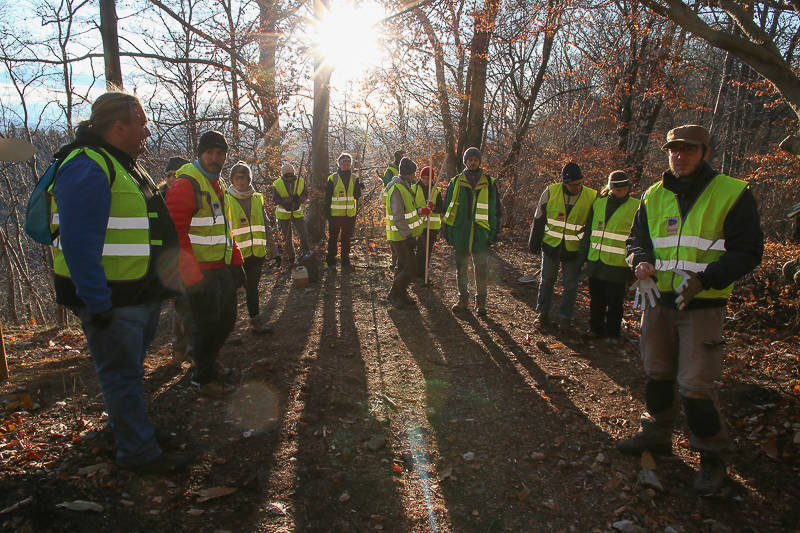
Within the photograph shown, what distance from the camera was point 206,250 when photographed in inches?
154

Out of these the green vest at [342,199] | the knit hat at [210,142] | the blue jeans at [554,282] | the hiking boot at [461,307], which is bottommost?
the hiking boot at [461,307]

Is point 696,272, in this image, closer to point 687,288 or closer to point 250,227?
point 687,288

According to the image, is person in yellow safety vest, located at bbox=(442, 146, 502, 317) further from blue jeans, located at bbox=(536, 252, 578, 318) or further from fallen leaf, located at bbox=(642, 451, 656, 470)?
fallen leaf, located at bbox=(642, 451, 656, 470)

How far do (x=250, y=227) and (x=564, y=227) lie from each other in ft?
13.1

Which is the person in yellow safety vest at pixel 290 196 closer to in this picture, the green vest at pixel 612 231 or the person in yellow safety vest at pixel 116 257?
the green vest at pixel 612 231

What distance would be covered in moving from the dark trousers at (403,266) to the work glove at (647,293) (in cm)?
401

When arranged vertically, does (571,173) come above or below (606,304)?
above

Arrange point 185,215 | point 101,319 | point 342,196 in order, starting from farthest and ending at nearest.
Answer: point 342,196 < point 185,215 < point 101,319

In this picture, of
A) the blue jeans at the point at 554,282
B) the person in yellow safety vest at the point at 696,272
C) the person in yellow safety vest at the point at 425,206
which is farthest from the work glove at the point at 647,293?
the person in yellow safety vest at the point at 425,206

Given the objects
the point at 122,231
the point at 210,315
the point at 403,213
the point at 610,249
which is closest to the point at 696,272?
the point at 610,249

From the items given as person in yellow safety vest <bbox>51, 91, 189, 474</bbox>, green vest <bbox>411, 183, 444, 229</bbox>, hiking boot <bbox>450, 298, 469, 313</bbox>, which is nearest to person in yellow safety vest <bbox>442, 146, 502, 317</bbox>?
hiking boot <bbox>450, 298, 469, 313</bbox>

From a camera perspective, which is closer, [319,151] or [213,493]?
[213,493]

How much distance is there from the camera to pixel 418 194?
28.3 ft

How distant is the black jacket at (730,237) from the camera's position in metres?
2.76
